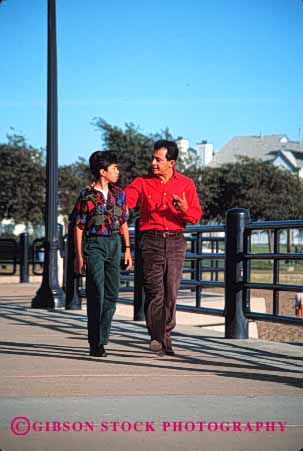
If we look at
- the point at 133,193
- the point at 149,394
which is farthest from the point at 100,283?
the point at 149,394

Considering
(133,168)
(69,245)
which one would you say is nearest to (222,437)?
(69,245)

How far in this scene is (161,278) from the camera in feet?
29.8

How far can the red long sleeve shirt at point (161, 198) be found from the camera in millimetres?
8984

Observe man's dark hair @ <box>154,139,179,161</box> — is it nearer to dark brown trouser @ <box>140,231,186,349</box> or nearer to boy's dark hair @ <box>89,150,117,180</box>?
boy's dark hair @ <box>89,150,117,180</box>

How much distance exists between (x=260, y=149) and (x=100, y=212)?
89.4m

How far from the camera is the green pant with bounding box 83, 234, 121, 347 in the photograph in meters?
8.77

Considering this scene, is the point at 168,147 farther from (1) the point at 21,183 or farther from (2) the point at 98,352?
(1) the point at 21,183

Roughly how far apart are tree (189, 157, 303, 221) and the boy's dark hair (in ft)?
186

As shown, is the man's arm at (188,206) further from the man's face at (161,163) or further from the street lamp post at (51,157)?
the street lamp post at (51,157)

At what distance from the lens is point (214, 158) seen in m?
98.8

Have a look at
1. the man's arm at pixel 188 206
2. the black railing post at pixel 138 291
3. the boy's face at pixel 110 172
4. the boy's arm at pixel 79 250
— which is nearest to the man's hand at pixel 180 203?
the man's arm at pixel 188 206

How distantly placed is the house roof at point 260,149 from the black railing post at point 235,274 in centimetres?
7910

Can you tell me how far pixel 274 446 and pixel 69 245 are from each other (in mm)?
9846

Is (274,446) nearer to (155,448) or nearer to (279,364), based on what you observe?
(155,448)
